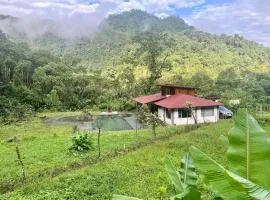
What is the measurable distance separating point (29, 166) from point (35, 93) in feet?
101

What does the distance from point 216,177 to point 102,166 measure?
14106 mm

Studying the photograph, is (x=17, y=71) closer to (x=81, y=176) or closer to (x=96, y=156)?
(x=96, y=156)

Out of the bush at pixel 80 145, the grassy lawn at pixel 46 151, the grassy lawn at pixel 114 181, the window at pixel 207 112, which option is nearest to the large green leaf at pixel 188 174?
the grassy lawn at pixel 114 181

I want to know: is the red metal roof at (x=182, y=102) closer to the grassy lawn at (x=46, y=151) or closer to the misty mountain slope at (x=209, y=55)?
the grassy lawn at (x=46, y=151)

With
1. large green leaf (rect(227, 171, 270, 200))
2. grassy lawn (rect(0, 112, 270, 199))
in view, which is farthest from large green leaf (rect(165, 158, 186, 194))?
grassy lawn (rect(0, 112, 270, 199))

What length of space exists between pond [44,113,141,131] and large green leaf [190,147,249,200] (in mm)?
30589

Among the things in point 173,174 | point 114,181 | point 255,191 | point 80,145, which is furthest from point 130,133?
point 255,191

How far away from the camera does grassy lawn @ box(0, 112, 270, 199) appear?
12.5 metres

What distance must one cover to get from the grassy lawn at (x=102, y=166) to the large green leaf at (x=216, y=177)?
4079 mm

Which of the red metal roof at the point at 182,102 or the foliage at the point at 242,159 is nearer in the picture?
the foliage at the point at 242,159

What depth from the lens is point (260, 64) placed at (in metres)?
89.8

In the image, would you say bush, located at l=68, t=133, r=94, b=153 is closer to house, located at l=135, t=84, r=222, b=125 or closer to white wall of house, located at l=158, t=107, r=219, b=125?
house, located at l=135, t=84, r=222, b=125

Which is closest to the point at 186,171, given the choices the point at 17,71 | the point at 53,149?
the point at 53,149

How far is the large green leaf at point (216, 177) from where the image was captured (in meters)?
2.00
